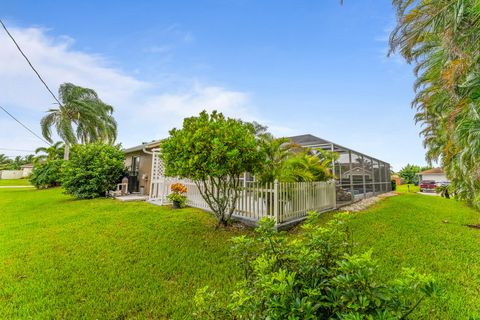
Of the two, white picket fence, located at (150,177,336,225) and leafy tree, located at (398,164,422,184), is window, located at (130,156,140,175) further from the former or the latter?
leafy tree, located at (398,164,422,184)

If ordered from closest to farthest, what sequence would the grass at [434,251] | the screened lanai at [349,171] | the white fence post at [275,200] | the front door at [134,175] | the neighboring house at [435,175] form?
1. the grass at [434,251]
2. the white fence post at [275,200]
3. the screened lanai at [349,171]
4. the front door at [134,175]
5. the neighboring house at [435,175]

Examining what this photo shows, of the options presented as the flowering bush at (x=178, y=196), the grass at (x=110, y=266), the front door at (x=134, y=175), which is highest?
the front door at (x=134, y=175)

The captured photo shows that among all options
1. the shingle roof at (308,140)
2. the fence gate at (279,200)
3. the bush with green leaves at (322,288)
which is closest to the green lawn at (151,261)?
the bush with green leaves at (322,288)

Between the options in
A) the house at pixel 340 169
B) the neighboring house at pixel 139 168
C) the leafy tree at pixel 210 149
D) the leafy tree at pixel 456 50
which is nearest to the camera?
the leafy tree at pixel 456 50

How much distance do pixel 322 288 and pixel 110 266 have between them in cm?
429

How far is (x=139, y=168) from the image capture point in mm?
15219

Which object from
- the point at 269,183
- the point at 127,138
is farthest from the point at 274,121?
the point at 127,138

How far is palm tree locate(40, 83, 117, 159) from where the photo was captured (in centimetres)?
2233

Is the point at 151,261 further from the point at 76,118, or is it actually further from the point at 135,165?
the point at 76,118

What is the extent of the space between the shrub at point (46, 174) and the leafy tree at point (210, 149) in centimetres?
2007

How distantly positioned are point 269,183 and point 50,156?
28.2 metres

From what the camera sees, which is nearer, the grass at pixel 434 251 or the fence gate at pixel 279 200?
the grass at pixel 434 251

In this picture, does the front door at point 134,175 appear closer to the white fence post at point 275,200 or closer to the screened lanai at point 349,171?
the screened lanai at point 349,171

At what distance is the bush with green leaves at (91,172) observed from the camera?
41.3ft
